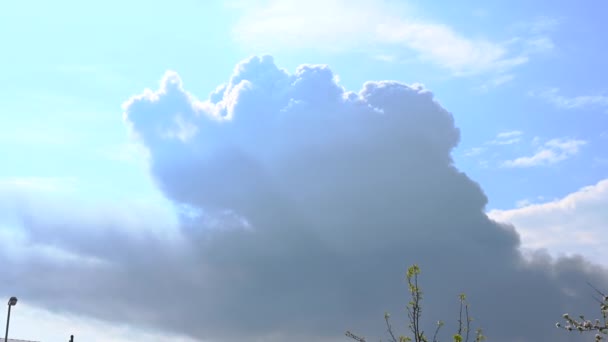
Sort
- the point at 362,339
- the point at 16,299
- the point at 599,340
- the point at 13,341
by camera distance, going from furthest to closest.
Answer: the point at 13,341
the point at 16,299
the point at 362,339
the point at 599,340

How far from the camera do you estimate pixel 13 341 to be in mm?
89812

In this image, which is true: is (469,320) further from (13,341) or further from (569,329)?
(13,341)

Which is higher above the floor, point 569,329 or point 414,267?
point 414,267

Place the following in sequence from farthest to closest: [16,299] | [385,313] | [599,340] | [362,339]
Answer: [16,299]
[385,313]
[362,339]
[599,340]

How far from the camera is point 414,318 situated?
2512 cm

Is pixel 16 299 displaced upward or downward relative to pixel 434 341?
upward

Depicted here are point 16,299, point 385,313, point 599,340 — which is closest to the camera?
point 599,340

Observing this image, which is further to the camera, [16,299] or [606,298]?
[16,299]

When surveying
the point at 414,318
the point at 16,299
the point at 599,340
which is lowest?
the point at 599,340

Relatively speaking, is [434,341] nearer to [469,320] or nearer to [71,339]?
[469,320]

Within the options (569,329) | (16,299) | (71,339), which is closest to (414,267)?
(569,329)

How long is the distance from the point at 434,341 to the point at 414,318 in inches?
38.3

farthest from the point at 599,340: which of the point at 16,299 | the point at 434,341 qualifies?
the point at 16,299

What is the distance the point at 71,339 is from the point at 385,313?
6177cm
